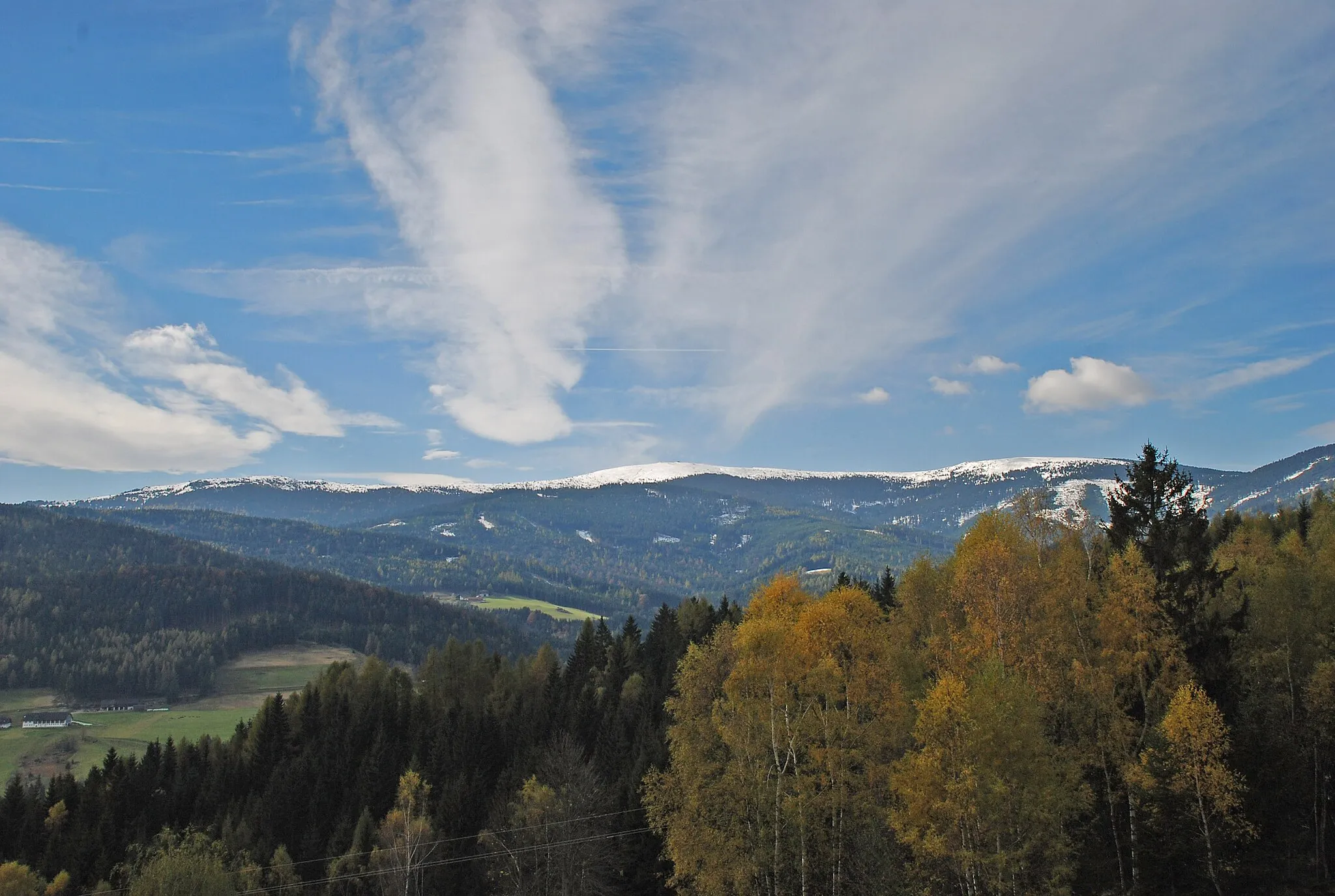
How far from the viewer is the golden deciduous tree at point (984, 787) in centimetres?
2997

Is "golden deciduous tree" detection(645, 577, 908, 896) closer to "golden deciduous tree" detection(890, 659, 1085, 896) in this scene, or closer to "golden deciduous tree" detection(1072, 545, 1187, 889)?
"golden deciduous tree" detection(890, 659, 1085, 896)

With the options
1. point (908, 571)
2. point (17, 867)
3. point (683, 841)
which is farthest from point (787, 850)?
point (17, 867)

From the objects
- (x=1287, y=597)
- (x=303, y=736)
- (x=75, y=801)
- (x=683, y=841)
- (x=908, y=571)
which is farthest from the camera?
(x=303, y=736)

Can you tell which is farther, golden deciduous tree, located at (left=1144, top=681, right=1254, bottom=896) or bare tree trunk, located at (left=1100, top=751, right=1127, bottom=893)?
bare tree trunk, located at (left=1100, top=751, right=1127, bottom=893)

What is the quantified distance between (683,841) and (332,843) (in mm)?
58545

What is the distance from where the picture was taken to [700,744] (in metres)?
38.7

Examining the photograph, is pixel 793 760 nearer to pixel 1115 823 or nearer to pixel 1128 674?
pixel 1115 823

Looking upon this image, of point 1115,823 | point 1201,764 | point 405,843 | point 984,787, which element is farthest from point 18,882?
point 1201,764

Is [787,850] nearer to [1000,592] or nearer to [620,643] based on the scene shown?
[1000,592]

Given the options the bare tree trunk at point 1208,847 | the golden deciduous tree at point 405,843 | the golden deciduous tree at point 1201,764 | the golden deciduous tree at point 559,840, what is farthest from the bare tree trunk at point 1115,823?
the golden deciduous tree at point 405,843

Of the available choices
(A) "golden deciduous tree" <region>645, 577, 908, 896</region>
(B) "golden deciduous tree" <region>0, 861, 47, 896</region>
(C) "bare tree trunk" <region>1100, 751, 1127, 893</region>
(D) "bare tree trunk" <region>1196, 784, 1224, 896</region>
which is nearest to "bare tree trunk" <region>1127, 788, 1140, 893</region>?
(C) "bare tree trunk" <region>1100, 751, 1127, 893</region>

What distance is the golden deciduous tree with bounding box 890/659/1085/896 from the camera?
30.0 m

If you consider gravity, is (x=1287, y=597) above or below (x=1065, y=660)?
above

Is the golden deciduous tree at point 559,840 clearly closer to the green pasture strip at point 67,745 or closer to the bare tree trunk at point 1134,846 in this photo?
the bare tree trunk at point 1134,846
